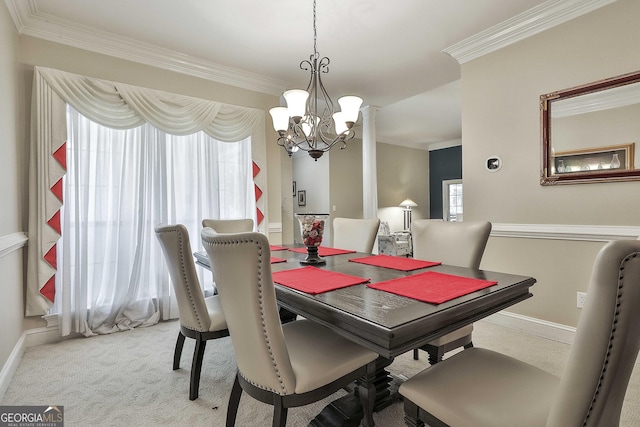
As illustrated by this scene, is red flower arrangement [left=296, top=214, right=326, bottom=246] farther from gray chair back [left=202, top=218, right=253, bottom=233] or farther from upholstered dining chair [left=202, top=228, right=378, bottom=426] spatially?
gray chair back [left=202, top=218, right=253, bottom=233]

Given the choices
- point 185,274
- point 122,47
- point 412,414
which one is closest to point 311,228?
point 185,274

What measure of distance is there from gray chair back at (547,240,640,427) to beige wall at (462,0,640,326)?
2.06 metres

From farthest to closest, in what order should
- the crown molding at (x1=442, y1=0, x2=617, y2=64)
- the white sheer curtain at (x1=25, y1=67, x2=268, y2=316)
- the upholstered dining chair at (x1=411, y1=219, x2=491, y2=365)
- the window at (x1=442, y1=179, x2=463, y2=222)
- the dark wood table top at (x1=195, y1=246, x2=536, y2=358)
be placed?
the window at (x1=442, y1=179, x2=463, y2=222), the white sheer curtain at (x1=25, y1=67, x2=268, y2=316), the crown molding at (x1=442, y1=0, x2=617, y2=64), the upholstered dining chair at (x1=411, y1=219, x2=491, y2=365), the dark wood table top at (x1=195, y1=246, x2=536, y2=358)

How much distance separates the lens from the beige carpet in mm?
1588

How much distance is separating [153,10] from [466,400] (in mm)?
3035

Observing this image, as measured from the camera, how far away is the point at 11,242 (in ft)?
6.50

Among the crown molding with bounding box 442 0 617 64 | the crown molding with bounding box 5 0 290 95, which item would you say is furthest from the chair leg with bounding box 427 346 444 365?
the crown molding with bounding box 5 0 290 95

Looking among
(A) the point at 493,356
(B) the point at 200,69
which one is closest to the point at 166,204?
(B) the point at 200,69

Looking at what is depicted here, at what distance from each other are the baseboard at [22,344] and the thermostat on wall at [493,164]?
12.4 feet

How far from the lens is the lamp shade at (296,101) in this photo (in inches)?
77.8

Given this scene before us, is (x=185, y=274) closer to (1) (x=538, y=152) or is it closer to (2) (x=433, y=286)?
(2) (x=433, y=286)

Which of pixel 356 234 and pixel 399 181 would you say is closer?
pixel 356 234

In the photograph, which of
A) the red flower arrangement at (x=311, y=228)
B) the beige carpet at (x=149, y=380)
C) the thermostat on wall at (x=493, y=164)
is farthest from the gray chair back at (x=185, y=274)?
the thermostat on wall at (x=493, y=164)

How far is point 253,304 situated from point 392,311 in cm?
47
